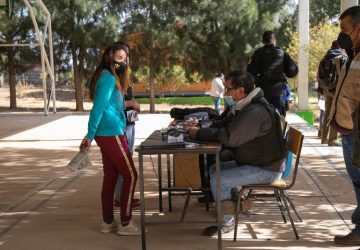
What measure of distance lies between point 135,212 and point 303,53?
15.2 metres

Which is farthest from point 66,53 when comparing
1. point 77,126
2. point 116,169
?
point 116,169

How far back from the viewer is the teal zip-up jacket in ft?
15.0

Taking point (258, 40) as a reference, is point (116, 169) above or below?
below

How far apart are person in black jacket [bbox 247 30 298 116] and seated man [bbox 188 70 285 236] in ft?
8.91

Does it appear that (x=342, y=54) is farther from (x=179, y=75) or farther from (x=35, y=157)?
(x=179, y=75)

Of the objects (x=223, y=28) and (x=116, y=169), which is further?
(x=223, y=28)

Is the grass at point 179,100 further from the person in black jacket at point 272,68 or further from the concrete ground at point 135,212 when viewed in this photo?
the person in black jacket at point 272,68

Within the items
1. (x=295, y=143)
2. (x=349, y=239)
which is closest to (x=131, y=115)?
(x=295, y=143)

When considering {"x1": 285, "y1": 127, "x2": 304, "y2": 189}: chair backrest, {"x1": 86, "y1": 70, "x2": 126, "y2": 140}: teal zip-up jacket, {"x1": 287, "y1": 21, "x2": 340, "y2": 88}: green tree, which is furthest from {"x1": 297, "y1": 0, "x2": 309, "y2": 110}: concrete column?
{"x1": 86, "y1": 70, "x2": 126, "y2": 140}: teal zip-up jacket

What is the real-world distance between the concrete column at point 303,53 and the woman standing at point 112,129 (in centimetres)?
1524

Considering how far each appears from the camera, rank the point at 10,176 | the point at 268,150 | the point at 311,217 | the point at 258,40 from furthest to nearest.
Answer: the point at 258,40 < the point at 10,176 < the point at 311,217 < the point at 268,150

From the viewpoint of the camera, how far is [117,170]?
4875 millimetres

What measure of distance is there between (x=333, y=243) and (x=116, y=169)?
1851 mm

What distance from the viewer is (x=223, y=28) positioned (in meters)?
25.9
